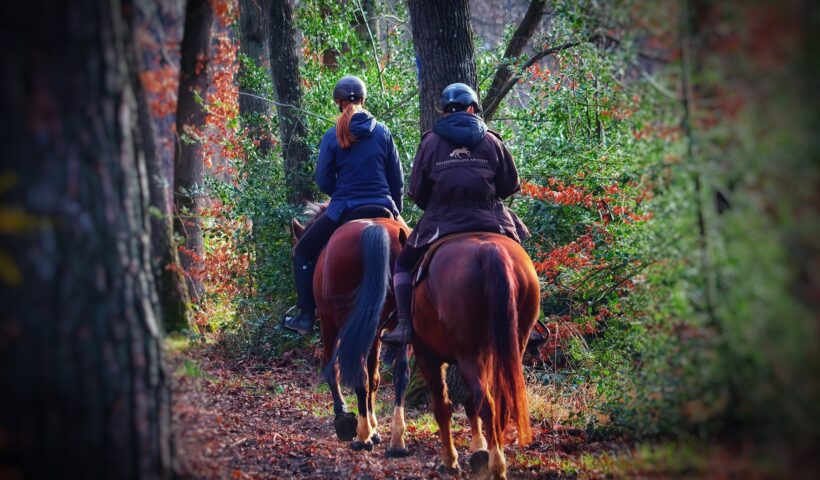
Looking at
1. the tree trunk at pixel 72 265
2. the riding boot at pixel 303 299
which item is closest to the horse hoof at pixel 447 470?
the riding boot at pixel 303 299

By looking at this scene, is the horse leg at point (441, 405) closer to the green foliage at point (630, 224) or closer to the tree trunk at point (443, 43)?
the green foliage at point (630, 224)

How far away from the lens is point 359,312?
290 inches

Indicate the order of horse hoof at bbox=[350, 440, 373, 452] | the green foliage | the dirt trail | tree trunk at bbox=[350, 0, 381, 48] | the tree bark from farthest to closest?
tree trunk at bbox=[350, 0, 381, 48] → the tree bark → horse hoof at bbox=[350, 440, 373, 452] → the dirt trail → the green foliage

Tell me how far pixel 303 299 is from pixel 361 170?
5.20 ft

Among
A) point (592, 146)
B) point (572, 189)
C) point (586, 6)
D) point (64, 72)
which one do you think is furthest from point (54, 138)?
point (592, 146)

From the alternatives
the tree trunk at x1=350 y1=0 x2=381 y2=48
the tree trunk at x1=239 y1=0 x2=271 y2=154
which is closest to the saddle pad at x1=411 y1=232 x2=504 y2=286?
the tree trunk at x1=239 y1=0 x2=271 y2=154

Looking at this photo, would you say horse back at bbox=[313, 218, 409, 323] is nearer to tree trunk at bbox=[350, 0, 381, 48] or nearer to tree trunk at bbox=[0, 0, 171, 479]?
tree trunk at bbox=[0, 0, 171, 479]

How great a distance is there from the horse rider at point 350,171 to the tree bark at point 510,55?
2457 millimetres

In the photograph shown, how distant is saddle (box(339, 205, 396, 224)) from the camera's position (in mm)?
8016

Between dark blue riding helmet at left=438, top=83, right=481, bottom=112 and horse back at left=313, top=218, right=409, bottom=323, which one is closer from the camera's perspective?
dark blue riding helmet at left=438, top=83, right=481, bottom=112

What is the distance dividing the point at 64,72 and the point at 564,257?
658 cm

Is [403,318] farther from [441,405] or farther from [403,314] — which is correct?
[441,405]

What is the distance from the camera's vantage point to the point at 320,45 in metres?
13.3

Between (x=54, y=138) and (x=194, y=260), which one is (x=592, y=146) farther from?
(x=54, y=138)
